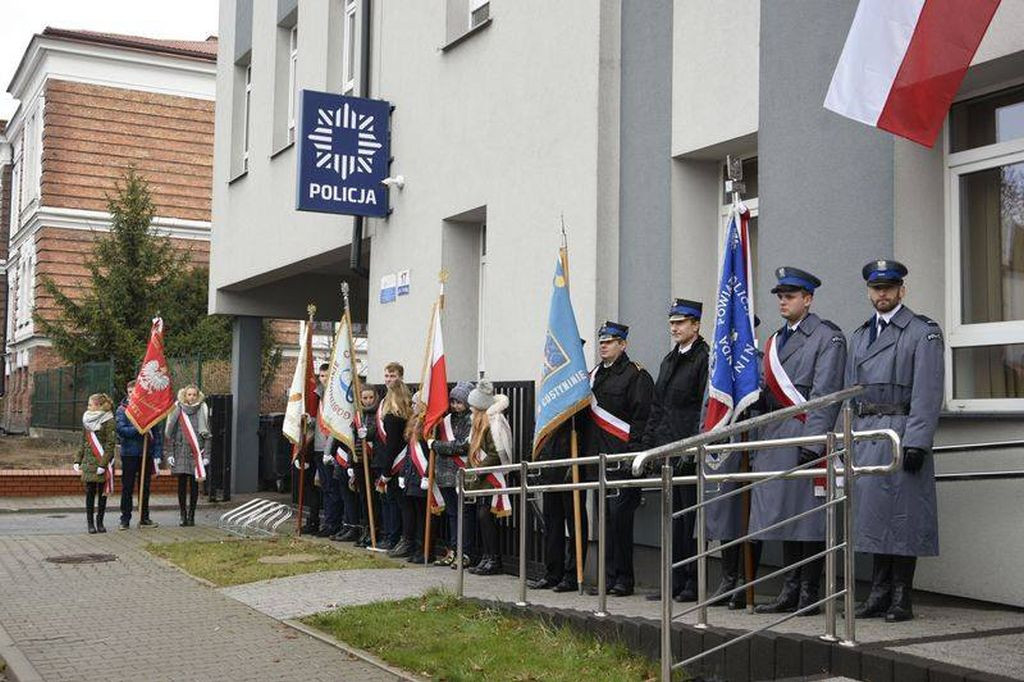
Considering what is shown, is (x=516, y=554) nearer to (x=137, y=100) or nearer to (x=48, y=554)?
(x=48, y=554)

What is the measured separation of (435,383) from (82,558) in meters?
4.56

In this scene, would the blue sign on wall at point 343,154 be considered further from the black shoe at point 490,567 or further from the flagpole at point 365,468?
the black shoe at point 490,567

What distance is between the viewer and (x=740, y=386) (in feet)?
26.4

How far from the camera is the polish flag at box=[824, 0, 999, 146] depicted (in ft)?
23.2

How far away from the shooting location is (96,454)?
1644cm

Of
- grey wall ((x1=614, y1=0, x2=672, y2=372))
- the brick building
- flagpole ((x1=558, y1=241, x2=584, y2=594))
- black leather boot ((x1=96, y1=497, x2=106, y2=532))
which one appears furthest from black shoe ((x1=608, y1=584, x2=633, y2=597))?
the brick building

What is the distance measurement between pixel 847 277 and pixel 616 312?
9.74 feet

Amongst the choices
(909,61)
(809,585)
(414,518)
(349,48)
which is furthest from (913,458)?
(349,48)

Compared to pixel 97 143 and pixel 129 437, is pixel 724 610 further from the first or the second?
pixel 97 143

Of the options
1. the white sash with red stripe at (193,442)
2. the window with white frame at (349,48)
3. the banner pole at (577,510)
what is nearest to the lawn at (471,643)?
the banner pole at (577,510)

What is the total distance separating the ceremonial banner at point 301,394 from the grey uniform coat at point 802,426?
8974 mm

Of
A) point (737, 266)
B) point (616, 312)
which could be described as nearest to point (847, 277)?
point (737, 266)

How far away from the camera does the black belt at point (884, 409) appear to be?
23.5 feet

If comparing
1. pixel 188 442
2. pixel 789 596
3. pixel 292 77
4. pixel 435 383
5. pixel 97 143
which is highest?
pixel 97 143
